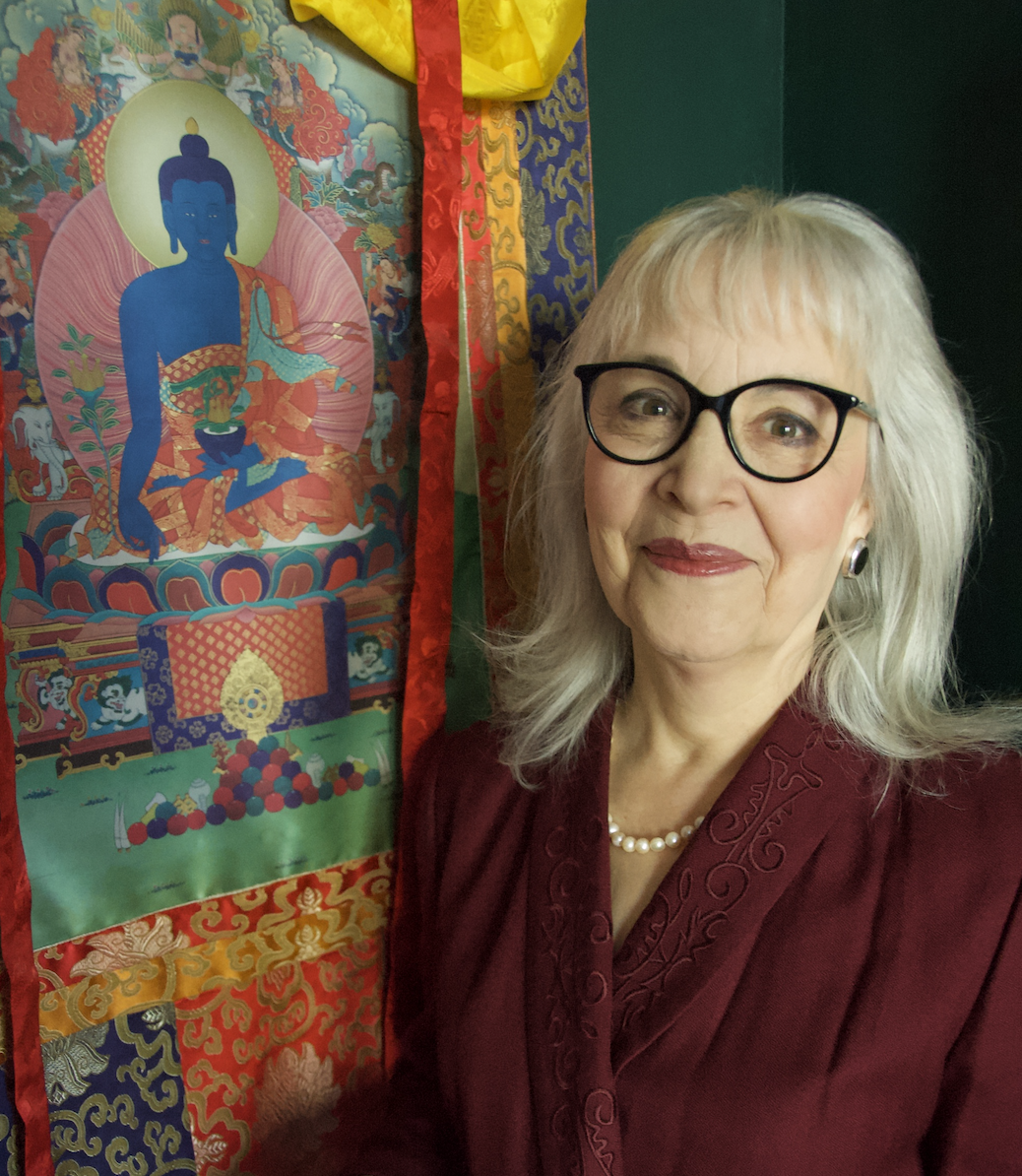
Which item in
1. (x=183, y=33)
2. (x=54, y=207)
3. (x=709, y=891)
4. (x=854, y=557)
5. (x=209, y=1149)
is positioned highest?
(x=183, y=33)

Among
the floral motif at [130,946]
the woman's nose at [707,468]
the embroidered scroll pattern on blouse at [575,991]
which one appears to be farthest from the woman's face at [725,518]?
the floral motif at [130,946]

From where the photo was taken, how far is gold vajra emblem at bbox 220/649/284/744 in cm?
117

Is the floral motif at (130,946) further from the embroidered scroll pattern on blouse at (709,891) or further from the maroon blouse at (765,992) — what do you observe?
the embroidered scroll pattern on blouse at (709,891)

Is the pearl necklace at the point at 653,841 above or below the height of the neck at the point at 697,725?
below

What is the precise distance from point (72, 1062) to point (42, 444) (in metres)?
0.73

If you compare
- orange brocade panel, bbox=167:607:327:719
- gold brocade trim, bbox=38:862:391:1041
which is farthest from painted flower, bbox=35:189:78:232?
gold brocade trim, bbox=38:862:391:1041

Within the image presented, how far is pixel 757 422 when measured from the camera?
3.28 feet

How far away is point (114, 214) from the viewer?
40.3 inches

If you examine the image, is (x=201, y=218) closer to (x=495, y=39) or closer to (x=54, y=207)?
(x=54, y=207)

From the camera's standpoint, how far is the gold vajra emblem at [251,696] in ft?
3.83

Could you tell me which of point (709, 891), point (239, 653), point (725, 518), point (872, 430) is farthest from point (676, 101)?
point (709, 891)

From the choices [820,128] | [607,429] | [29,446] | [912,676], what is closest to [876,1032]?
→ [912,676]

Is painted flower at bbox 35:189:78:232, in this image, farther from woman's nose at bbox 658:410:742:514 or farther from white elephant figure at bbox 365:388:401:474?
woman's nose at bbox 658:410:742:514

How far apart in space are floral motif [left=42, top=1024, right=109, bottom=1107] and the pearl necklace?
0.67 meters
